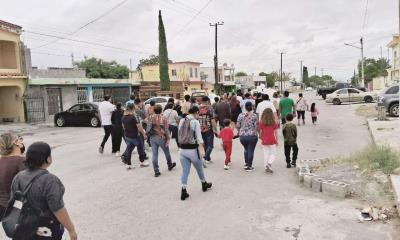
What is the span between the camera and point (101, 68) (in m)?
69.2

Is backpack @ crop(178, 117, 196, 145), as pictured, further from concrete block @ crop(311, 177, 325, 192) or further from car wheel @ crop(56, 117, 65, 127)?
car wheel @ crop(56, 117, 65, 127)

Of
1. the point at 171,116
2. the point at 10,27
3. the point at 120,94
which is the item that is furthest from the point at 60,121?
the point at 171,116

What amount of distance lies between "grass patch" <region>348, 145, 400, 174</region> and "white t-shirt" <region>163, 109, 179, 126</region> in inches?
191

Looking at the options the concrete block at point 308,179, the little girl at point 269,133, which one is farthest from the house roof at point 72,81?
the concrete block at point 308,179

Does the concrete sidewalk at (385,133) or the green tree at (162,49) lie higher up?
the green tree at (162,49)

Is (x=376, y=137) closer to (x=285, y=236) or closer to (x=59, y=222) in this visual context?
(x=285, y=236)

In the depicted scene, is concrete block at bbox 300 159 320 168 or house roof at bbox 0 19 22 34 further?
house roof at bbox 0 19 22 34

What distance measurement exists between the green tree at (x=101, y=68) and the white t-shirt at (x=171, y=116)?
57.6 m

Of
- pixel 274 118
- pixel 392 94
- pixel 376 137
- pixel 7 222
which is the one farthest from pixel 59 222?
pixel 392 94

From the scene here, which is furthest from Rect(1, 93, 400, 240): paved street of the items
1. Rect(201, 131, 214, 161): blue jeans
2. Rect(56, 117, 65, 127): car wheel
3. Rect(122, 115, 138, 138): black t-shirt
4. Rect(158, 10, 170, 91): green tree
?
Rect(158, 10, 170, 91): green tree

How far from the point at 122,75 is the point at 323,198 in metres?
64.7

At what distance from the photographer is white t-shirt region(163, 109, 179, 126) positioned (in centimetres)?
1145

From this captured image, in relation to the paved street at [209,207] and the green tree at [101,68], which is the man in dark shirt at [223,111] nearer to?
the paved street at [209,207]

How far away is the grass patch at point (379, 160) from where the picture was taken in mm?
8664
